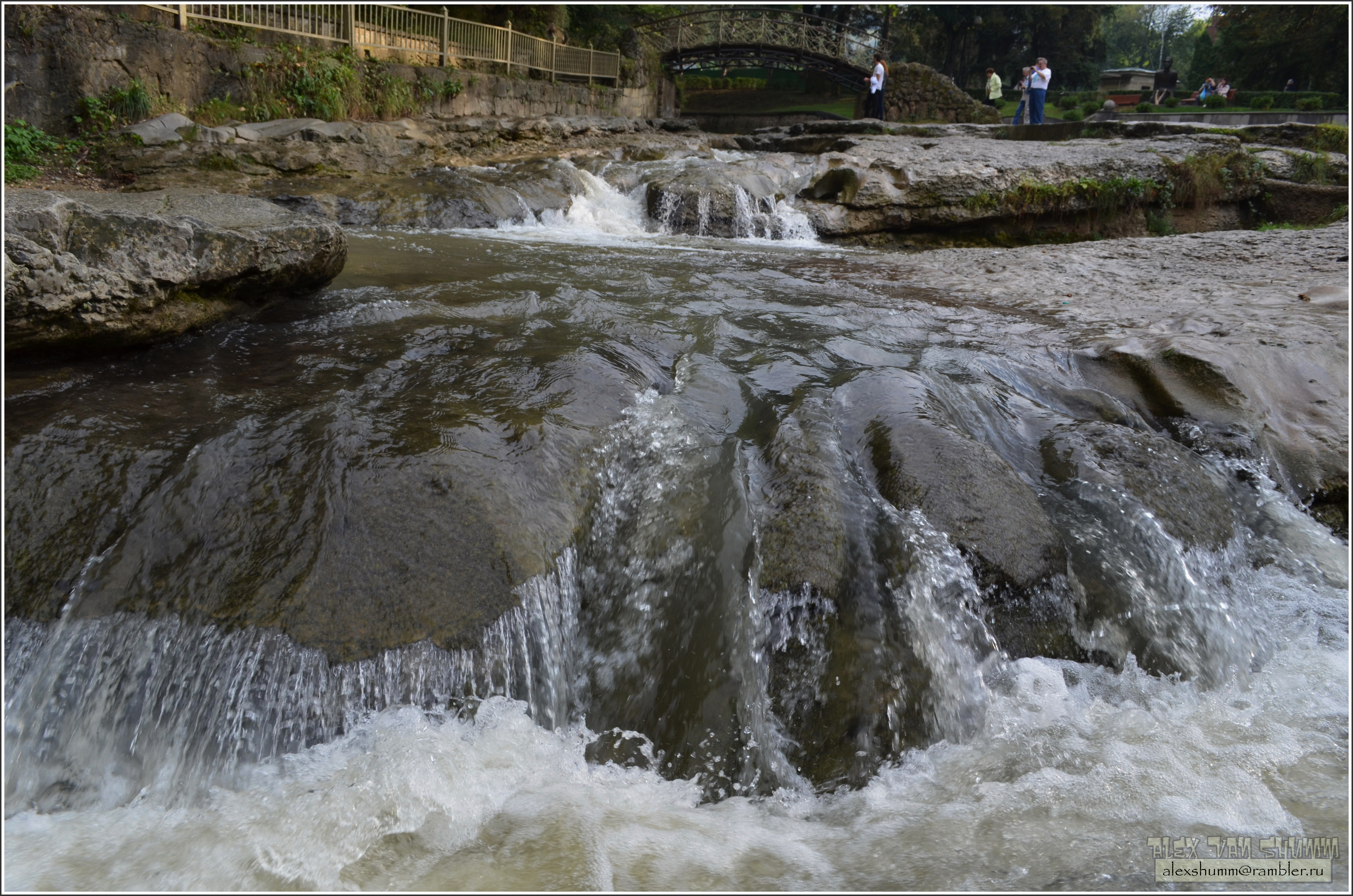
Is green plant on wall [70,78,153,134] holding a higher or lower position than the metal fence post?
lower

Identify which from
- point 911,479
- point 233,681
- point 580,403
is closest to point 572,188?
point 580,403

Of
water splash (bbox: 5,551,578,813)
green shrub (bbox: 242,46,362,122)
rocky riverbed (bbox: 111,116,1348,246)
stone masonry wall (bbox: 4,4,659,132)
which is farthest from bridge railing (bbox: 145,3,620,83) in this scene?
water splash (bbox: 5,551,578,813)

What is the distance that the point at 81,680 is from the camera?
2344 millimetres

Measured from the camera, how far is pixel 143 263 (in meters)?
3.37

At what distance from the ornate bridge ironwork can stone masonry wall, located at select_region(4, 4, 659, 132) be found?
17342mm

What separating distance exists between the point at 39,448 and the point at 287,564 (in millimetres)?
1066

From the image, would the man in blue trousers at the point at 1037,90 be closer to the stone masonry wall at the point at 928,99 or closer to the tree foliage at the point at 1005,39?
the stone masonry wall at the point at 928,99

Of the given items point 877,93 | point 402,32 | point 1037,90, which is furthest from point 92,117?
point 877,93

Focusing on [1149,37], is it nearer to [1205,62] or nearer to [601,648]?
[1205,62]

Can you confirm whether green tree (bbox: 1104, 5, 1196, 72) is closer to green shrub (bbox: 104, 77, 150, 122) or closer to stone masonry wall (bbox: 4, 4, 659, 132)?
stone masonry wall (bbox: 4, 4, 659, 132)

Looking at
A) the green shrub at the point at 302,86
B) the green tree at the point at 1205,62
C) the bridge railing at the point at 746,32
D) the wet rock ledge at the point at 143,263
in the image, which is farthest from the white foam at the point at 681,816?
the green tree at the point at 1205,62

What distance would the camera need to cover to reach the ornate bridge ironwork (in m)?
27.7

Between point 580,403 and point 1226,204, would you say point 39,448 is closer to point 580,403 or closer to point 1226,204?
point 580,403

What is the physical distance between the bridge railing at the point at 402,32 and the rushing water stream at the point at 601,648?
1191 cm
